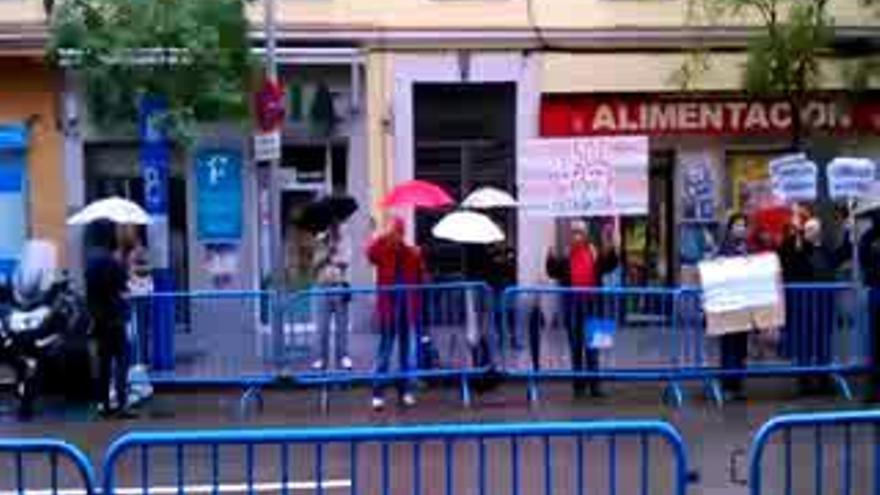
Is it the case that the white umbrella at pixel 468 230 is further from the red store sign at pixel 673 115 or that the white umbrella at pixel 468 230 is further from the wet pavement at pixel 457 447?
the red store sign at pixel 673 115

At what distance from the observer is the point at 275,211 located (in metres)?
21.4

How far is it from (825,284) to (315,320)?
4.96m

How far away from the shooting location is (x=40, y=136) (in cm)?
2319

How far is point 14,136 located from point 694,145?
896 centimetres

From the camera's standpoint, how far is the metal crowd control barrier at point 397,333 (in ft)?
55.9

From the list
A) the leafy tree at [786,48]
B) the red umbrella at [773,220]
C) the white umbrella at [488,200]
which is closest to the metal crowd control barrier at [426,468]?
the red umbrella at [773,220]

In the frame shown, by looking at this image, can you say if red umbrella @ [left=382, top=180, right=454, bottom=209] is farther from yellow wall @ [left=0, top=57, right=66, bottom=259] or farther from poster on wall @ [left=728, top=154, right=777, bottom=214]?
yellow wall @ [left=0, top=57, right=66, bottom=259]

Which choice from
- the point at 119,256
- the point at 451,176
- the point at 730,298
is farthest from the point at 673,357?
the point at 451,176

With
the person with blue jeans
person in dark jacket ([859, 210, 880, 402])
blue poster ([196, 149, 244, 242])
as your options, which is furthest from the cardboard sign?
blue poster ([196, 149, 244, 242])

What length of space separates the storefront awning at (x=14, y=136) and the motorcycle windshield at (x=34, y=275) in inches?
208

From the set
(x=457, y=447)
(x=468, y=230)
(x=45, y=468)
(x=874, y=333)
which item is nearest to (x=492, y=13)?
(x=468, y=230)

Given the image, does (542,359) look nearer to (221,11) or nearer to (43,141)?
(221,11)

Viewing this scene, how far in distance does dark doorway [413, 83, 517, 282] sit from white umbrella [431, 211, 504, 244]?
4.07 metres

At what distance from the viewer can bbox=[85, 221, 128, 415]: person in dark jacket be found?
16.7 meters
